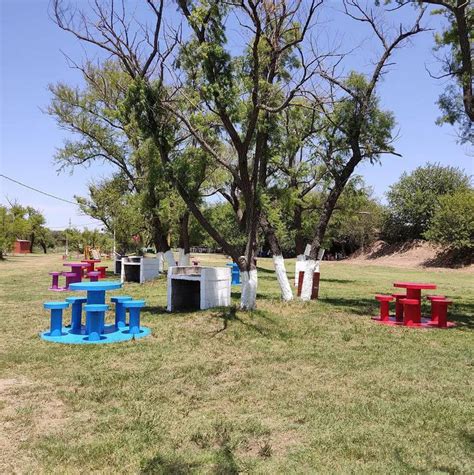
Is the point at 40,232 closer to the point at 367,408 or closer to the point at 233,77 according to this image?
the point at 233,77

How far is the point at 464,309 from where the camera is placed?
13008mm

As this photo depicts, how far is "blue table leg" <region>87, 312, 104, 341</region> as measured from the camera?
7973 mm

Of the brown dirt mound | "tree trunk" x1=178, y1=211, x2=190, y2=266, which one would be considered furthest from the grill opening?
the brown dirt mound

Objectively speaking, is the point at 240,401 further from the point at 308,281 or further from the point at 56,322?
the point at 308,281

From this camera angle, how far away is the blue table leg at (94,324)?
7973 millimetres

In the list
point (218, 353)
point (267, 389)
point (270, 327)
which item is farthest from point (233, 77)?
point (267, 389)

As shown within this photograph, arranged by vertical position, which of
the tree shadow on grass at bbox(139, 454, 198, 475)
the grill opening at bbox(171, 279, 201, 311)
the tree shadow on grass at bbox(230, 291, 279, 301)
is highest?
the grill opening at bbox(171, 279, 201, 311)

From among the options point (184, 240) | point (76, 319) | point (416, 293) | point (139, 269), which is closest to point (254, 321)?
point (76, 319)

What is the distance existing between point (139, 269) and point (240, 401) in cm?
1532

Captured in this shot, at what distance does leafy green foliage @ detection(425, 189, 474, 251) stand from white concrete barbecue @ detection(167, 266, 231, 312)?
3068cm

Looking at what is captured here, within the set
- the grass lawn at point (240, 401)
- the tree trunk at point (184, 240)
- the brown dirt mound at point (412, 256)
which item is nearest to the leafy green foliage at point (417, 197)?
the brown dirt mound at point (412, 256)

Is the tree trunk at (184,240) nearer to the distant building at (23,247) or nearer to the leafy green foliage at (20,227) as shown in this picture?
the leafy green foliage at (20,227)

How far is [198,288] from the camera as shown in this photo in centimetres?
1175

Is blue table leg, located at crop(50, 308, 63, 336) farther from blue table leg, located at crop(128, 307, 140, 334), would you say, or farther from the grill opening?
the grill opening
